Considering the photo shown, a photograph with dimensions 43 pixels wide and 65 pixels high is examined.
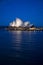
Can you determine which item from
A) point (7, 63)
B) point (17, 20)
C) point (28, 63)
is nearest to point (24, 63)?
point (28, 63)

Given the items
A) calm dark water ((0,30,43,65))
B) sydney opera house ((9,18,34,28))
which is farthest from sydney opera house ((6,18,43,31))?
calm dark water ((0,30,43,65))

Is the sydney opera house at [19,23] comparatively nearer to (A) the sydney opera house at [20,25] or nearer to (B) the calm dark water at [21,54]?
Answer: (A) the sydney opera house at [20,25]

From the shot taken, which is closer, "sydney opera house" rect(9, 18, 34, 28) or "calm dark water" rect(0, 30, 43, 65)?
"calm dark water" rect(0, 30, 43, 65)

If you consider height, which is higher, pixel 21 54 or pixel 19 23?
pixel 19 23

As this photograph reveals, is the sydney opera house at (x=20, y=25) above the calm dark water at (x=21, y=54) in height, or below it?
above

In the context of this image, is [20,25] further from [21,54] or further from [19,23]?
[21,54]

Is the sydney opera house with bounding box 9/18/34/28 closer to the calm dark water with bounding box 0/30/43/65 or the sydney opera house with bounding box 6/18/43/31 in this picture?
the sydney opera house with bounding box 6/18/43/31

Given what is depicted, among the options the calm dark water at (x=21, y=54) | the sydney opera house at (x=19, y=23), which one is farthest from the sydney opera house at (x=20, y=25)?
the calm dark water at (x=21, y=54)

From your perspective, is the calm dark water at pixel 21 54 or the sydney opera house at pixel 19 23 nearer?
the calm dark water at pixel 21 54

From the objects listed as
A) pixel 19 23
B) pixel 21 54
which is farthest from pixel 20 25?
pixel 21 54

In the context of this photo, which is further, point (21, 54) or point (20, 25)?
point (20, 25)

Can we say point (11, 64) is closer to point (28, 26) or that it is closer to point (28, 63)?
point (28, 63)

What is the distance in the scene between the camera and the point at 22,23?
185 feet

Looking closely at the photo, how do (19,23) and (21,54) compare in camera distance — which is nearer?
(21,54)
